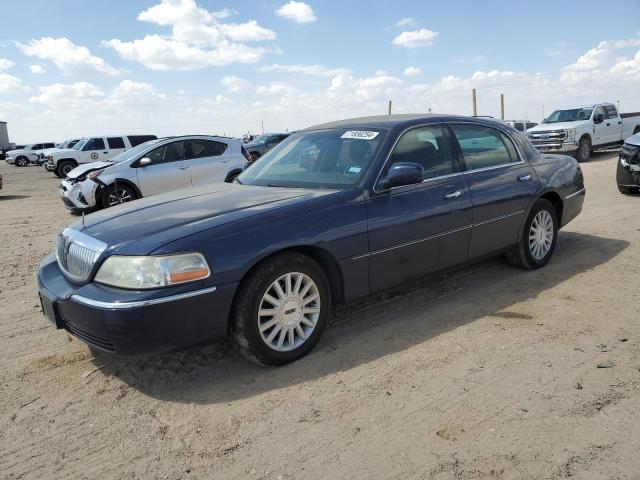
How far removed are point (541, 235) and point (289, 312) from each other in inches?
128

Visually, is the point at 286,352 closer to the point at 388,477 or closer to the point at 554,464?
the point at 388,477

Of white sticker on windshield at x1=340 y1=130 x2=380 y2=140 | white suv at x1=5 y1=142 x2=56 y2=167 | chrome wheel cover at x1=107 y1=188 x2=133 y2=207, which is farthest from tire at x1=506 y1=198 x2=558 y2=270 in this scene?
white suv at x1=5 y1=142 x2=56 y2=167

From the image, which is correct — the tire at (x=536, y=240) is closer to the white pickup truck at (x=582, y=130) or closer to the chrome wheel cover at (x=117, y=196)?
the chrome wheel cover at (x=117, y=196)

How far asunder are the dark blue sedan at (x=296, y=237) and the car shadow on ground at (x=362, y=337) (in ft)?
0.67

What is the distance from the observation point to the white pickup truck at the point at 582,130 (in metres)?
18.5

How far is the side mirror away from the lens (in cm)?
391

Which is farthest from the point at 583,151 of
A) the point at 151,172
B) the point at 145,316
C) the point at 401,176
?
the point at 145,316

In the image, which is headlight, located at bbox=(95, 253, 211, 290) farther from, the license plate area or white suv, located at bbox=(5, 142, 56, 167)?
white suv, located at bbox=(5, 142, 56, 167)

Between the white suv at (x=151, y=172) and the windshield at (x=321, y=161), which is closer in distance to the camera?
the windshield at (x=321, y=161)

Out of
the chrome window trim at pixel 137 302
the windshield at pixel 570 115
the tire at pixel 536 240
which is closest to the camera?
the chrome window trim at pixel 137 302

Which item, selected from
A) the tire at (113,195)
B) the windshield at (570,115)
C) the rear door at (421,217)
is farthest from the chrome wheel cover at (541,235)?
the windshield at (570,115)

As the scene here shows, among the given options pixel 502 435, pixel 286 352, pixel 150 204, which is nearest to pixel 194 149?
pixel 150 204

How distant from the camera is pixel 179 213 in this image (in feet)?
12.0

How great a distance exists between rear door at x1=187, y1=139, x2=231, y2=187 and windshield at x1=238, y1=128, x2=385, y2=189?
7.01 meters
